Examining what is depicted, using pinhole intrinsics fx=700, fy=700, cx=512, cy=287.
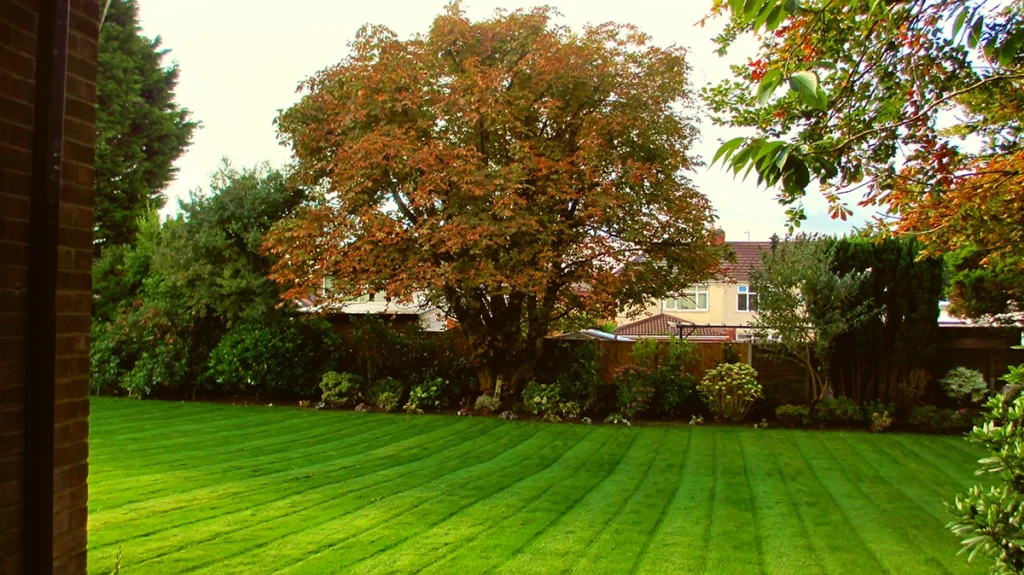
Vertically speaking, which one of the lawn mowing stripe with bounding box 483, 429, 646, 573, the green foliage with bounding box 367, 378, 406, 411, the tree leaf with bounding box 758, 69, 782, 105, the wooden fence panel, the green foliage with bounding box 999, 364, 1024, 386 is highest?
the tree leaf with bounding box 758, 69, 782, 105

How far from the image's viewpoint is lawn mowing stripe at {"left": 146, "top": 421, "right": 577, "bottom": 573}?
4.42 m

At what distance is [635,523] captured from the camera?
5.72 metres

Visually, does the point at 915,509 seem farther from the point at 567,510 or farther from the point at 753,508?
the point at 567,510

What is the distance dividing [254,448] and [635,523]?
17.2 ft

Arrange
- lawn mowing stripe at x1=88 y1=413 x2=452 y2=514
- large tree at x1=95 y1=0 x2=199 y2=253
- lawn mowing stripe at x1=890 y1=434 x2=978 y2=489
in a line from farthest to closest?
large tree at x1=95 y1=0 x2=199 y2=253 → lawn mowing stripe at x1=890 y1=434 x2=978 y2=489 → lawn mowing stripe at x1=88 y1=413 x2=452 y2=514

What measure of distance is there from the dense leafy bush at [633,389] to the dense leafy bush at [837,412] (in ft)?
9.37

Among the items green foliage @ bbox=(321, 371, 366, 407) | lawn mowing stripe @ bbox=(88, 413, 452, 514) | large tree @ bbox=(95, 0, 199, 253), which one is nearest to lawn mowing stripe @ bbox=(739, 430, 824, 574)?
lawn mowing stripe @ bbox=(88, 413, 452, 514)

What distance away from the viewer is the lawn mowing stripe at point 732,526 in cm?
473

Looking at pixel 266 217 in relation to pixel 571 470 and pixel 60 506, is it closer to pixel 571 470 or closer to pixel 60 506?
pixel 571 470

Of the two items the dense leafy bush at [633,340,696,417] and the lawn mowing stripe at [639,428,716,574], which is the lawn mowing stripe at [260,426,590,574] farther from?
the dense leafy bush at [633,340,696,417]

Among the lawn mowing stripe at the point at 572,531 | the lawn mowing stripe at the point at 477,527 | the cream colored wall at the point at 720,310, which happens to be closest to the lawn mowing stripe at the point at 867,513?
the lawn mowing stripe at the point at 572,531

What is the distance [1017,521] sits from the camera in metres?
3.37

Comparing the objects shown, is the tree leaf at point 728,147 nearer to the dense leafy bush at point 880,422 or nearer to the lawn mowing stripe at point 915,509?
the lawn mowing stripe at point 915,509

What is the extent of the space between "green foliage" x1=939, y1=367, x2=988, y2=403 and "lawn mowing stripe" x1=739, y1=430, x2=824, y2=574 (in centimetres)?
488
